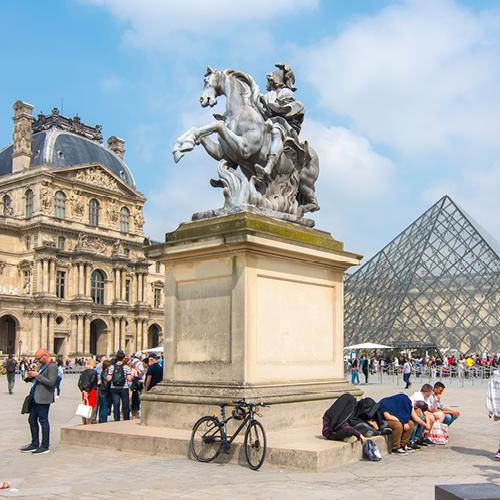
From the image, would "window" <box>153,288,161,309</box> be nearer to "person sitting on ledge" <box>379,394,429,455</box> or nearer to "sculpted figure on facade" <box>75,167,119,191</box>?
"sculpted figure on facade" <box>75,167,119,191</box>

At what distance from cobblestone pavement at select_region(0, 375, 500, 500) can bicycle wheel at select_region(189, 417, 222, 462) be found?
0.13 m

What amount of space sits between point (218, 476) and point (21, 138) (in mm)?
71201

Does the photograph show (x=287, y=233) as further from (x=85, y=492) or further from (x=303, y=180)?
(x=85, y=492)

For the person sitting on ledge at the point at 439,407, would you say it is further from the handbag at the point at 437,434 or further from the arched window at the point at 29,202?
the arched window at the point at 29,202

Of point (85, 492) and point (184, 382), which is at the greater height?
point (184, 382)

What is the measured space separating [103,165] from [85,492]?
72742 millimetres

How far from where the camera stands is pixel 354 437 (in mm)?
7938

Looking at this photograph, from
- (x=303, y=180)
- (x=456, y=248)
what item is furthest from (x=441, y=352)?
(x=303, y=180)

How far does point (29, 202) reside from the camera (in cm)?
7125

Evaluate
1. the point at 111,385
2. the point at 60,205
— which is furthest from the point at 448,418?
the point at 60,205

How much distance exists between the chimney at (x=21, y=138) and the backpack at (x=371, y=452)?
6931 centimetres

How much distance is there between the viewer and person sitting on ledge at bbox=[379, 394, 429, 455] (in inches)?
338

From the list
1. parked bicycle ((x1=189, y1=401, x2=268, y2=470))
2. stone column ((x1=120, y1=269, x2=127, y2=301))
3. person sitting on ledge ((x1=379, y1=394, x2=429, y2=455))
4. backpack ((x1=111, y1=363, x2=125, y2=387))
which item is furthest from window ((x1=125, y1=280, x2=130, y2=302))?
parked bicycle ((x1=189, y1=401, x2=268, y2=470))

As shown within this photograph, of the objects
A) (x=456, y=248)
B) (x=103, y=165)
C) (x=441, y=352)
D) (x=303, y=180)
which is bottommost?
(x=441, y=352)
